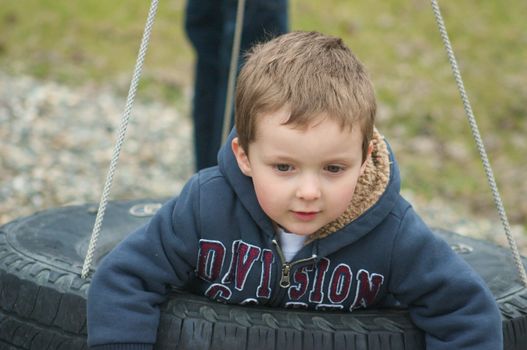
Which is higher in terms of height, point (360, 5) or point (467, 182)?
point (360, 5)

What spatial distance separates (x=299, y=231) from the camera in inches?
77.6

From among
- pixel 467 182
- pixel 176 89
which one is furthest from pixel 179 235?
pixel 176 89

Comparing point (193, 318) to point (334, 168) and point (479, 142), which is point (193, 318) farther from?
point (479, 142)

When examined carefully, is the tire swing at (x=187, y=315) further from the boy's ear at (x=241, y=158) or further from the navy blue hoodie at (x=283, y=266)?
the boy's ear at (x=241, y=158)

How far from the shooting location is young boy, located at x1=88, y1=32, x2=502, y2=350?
1.88 m

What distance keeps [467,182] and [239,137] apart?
417cm

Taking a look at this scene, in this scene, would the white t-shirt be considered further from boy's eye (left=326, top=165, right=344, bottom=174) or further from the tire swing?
boy's eye (left=326, top=165, right=344, bottom=174)

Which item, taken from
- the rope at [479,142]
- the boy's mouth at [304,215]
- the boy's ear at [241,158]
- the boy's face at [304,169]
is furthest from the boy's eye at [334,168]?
the rope at [479,142]

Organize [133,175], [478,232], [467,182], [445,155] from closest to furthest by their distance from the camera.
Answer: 1. [478,232]
2. [133,175]
3. [467,182]
4. [445,155]

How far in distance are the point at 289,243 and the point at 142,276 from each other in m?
0.38

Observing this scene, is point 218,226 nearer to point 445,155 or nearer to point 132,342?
point 132,342

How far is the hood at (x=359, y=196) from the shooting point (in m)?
2.05

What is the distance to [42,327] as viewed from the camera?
214cm

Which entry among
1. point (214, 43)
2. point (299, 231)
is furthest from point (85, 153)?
point (299, 231)
